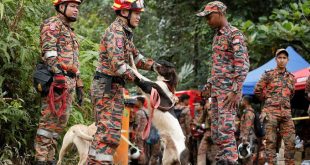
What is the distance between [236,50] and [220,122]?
992 millimetres

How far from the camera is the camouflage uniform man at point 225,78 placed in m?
8.88

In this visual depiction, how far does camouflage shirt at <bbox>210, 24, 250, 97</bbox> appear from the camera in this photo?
8922 mm

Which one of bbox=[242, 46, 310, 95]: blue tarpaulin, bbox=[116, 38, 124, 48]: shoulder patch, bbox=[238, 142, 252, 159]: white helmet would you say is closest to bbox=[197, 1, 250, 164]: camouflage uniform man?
bbox=[116, 38, 124, 48]: shoulder patch

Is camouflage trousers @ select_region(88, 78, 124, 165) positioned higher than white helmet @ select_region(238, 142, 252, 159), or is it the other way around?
camouflage trousers @ select_region(88, 78, 124, 165)

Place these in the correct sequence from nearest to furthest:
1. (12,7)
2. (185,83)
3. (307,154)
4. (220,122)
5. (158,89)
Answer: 1. (158,89)
2. (220,122)
3. (12,7)
4. (307,154)
5. (185,83)

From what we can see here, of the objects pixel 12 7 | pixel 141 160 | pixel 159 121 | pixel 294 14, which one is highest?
pixel 294 14

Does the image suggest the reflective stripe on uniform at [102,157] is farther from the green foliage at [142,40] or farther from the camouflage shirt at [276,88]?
the camouflage shirt at [276,88]

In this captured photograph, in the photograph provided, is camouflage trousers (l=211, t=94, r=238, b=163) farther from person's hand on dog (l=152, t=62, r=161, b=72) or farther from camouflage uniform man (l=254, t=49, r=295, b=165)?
camouflage uniform man (l=254, t=49, r=295, b=165)

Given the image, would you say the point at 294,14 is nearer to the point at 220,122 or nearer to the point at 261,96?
the point at 261,96

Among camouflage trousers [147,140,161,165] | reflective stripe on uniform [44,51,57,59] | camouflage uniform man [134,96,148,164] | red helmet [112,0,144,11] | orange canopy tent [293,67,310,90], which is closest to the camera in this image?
red helmet [112,0,144,11]

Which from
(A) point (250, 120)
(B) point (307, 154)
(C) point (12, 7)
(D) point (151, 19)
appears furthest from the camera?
(D) point (151, 19)

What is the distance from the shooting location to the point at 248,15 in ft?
71.8

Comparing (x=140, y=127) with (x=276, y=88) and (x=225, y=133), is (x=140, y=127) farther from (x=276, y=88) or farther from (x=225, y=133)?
(x=225, y=133)

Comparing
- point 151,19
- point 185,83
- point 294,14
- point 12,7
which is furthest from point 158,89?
point 151,19
